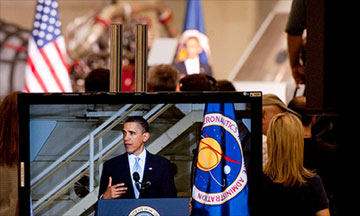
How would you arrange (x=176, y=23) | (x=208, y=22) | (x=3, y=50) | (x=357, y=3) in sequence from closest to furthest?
(x=357, y=3), (x=3, y=50), (x=208, y=22), (x=176, y=23)

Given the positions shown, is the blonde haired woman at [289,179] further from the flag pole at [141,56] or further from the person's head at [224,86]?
the person's head at [224,86]

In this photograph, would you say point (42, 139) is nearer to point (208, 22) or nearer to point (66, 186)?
point (66, 186)

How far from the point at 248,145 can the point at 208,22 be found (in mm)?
7044

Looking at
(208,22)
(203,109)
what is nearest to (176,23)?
(208,22)

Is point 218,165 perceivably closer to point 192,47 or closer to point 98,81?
point 98,81

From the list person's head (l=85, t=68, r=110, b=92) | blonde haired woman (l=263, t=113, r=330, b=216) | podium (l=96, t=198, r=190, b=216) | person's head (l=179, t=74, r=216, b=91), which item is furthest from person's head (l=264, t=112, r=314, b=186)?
person's head (l=85, t=68, r=110, b=92)

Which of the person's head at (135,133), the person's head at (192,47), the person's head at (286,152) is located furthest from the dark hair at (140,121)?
the person's head at (192,47)

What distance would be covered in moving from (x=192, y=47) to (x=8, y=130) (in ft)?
10.5

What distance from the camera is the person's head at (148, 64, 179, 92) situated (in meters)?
3.66

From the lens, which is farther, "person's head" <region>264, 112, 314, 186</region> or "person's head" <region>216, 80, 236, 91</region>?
"person's head" <region>216, 80, 236, 91</region>

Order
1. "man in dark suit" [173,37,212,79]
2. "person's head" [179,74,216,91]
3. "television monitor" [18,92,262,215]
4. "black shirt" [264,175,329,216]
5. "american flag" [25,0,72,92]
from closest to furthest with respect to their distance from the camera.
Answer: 1. "television monitor" [18,92,262,215]
2. "black shirt" [264,175,329,216]
3. "person's head" [179,74,216,91]
4. "american flag" [25,0,72,92]
5. "man in dark suit" [173,37,212,79]

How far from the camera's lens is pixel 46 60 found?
5.02 meters

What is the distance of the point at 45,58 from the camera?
16.5 feet

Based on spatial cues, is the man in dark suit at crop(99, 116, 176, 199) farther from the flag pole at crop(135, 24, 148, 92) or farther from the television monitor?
the flag pole at crop(135, 24, 148, 92)
